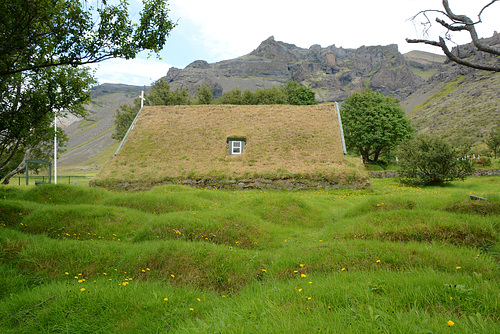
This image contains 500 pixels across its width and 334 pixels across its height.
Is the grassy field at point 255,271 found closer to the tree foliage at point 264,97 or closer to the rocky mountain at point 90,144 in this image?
the tree foliage at point 264,97

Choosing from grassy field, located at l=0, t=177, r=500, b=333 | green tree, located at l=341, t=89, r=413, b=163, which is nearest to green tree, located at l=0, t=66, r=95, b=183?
grassy field, located at l=0, t=177, r=500, b=333

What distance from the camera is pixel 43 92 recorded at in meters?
10.4

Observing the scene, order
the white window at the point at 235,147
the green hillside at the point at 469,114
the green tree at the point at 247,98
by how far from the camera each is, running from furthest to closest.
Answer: the green hillside at the point at 469,114
the green tree at the point at 247,98
the white window at the point at 235,147

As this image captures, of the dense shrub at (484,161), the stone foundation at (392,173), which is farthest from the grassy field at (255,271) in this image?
the dense shrub at (484,161)

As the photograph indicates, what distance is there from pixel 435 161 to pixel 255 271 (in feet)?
63.9

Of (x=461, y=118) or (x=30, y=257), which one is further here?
(x=461, y=118)

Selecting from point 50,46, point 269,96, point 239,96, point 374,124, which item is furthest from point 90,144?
point 50,46

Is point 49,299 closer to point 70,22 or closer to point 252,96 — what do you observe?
point 70,22

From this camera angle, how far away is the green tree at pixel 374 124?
114 feet

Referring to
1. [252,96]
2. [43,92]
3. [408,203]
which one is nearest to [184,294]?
[408,203]

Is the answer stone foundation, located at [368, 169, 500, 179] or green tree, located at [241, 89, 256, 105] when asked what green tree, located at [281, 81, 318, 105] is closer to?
green tree, located at [241, 89, 256, 105]

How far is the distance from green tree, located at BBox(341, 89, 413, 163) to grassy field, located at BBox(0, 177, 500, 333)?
2893cm

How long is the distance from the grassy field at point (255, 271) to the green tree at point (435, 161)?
12688 mm

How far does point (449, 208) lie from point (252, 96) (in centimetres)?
4599
